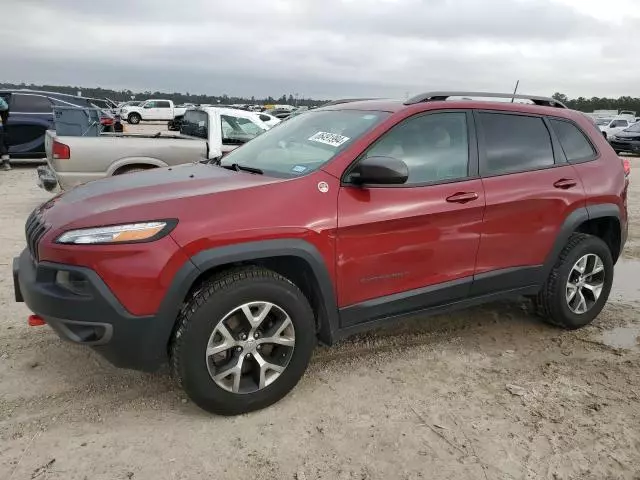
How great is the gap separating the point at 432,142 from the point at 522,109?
98 centimetres

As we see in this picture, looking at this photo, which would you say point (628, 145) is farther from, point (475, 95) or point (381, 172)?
point (381, 172)

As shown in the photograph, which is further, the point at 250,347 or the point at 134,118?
the point at 134,118

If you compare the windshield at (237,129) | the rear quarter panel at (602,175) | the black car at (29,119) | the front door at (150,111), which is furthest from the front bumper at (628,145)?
the front door at (150,111)

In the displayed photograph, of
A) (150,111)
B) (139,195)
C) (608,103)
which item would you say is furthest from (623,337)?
(608,103)

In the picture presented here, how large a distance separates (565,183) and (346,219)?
1.94 metres

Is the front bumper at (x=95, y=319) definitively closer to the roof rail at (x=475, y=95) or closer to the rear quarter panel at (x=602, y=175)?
the roof rail at (x=475, y=95)

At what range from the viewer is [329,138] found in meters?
3.43

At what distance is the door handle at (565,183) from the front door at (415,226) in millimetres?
757

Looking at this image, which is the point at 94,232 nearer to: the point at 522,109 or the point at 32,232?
the point at 32,232

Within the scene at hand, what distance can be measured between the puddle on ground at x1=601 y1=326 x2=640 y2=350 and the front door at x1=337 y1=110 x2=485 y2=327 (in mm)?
1405

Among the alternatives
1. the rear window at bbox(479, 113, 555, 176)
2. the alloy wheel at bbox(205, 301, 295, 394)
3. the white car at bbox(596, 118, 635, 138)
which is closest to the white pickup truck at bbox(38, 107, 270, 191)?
the rear window at bbox(479, 113, 555, 176)

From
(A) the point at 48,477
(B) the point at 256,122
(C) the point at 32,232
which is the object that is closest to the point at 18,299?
(C) the point at 32,232

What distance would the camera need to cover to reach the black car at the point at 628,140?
21.5 m

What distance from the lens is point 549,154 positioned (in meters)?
3.98
